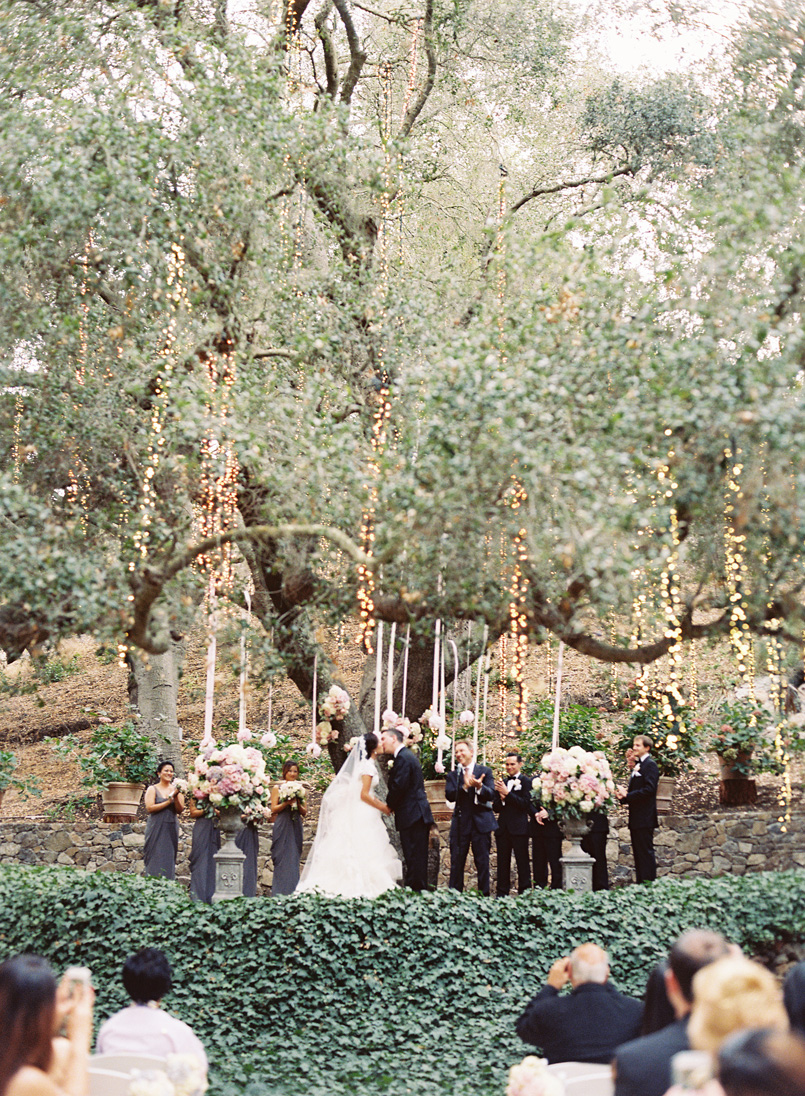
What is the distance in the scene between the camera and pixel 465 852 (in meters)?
9.77

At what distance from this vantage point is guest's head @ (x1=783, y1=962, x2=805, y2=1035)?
8.68ft

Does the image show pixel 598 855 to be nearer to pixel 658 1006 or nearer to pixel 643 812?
pixel 643 812

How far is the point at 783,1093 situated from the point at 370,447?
232 inches

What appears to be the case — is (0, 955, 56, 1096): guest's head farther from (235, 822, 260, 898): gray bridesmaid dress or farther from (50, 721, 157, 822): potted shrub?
(50, 721, 157, 822): potted shrub

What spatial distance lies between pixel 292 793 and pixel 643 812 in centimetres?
326

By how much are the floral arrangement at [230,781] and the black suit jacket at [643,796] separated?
346 cm

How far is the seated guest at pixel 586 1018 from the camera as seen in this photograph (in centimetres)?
383

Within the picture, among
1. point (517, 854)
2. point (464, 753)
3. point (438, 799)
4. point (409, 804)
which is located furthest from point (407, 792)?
point (438, 799)

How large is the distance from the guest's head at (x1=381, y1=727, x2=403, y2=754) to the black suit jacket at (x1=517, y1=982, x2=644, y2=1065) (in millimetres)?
4707

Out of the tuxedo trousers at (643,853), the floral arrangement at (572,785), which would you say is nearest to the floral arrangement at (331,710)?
the floral arrangement at (572,785)

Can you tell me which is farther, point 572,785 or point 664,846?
point 664,846

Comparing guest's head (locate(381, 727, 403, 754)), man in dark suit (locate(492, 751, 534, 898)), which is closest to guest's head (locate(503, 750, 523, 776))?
man in dark suit (locate(492, 751, 534, 898))

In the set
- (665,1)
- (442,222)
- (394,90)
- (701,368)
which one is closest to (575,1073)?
(701,368)

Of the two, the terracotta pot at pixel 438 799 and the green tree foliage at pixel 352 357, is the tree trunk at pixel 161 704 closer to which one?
the terracotta pot at pixel 438 799
